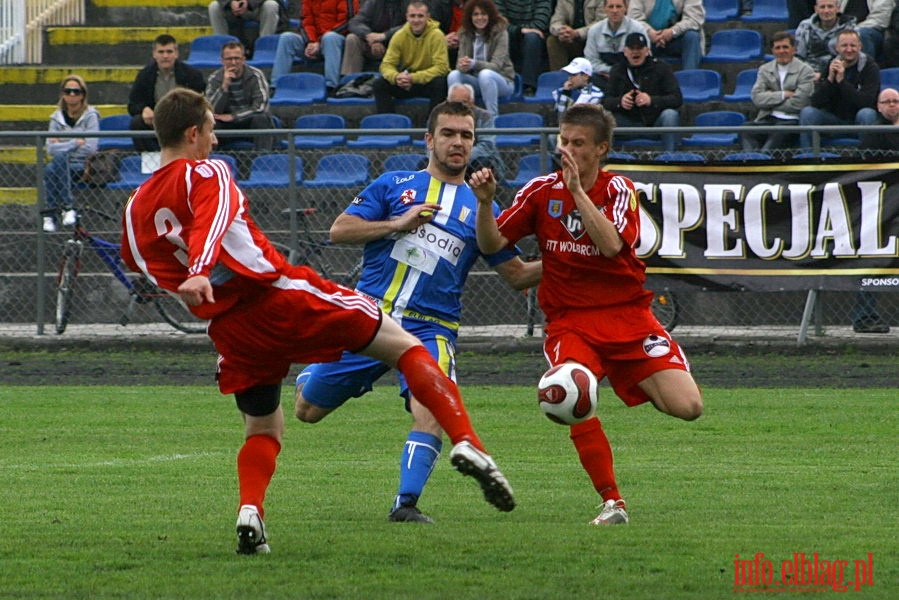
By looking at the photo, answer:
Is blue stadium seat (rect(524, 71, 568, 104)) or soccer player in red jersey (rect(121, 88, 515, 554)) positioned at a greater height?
soccer player in red jersey (rect(121, 88, 515, 554))

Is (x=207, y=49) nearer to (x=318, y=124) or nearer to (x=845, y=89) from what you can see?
(x=318, y=124)

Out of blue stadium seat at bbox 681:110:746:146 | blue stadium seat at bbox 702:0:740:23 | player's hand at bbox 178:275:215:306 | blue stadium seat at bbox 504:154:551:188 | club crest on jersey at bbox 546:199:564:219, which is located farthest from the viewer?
blue stadium seat at bbox 702:0:740:23

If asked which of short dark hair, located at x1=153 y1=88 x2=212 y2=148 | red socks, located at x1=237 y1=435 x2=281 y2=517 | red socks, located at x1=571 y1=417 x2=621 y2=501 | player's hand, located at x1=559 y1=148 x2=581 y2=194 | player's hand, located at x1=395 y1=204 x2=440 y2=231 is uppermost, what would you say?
short dark hair, located at x1=153 y1=88 x2=212 y2=148

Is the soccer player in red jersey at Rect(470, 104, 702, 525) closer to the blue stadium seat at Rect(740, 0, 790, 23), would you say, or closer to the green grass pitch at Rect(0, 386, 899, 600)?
the green grass pitch at Rect(0, 386, 899, 600)

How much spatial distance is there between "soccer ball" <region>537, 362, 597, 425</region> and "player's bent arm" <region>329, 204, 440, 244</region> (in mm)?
1055

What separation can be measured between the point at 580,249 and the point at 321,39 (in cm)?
1258

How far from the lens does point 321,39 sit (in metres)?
18.8

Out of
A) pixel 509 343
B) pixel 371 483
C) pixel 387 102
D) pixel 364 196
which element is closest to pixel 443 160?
pixel 364 196

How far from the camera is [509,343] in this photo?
15.0 metres

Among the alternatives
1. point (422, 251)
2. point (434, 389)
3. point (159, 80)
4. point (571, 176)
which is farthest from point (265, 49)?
point (434, 389)

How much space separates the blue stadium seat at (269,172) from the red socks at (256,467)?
9.27 metres

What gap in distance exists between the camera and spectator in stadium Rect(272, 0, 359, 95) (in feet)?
60.6

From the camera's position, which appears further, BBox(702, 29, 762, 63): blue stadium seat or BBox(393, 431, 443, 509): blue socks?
BBox(702, 29, 762, 63): blue stadium seat

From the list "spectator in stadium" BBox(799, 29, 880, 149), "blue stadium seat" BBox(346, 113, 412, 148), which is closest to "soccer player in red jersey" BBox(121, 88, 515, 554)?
"blue stadium seat" BBox(346, 113, 412, 148)
